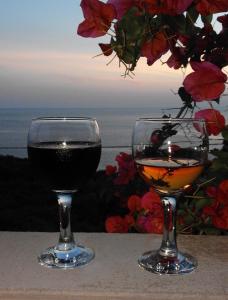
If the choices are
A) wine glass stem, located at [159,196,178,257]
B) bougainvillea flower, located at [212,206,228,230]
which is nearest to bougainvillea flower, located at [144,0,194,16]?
wine glass stem, located at [159,196,178,257]

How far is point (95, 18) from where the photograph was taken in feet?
2.91

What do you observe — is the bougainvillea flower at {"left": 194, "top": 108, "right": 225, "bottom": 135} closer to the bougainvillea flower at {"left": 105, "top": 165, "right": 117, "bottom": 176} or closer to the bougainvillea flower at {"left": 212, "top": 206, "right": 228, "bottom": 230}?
the bougainvillea flower at {"left": 212, "top": 206, "right": 228, "bottom": 230}

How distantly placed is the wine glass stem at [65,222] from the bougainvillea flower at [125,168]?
620 millimetres

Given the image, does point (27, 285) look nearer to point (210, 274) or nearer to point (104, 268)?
point (104, 268)

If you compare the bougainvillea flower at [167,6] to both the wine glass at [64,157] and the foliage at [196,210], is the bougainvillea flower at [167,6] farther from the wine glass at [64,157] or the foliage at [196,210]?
the foliage at [196,210]

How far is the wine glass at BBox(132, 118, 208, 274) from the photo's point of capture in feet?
2.95

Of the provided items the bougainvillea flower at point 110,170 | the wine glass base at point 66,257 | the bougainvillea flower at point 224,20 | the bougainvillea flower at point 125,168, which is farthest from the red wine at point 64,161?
the bougainvillea flower at point 110,170

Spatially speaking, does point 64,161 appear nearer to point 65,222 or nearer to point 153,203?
point 65,222

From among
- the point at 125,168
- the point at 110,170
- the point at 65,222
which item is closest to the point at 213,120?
the point at 65,222

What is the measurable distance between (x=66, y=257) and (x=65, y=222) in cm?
7

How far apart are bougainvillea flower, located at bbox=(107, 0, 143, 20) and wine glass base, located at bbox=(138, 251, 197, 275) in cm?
42

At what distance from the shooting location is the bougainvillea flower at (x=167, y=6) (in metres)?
0.83

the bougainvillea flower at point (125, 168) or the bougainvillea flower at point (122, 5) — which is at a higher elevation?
the bougainvillea flower at point (122, 5)

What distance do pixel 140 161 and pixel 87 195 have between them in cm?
810
